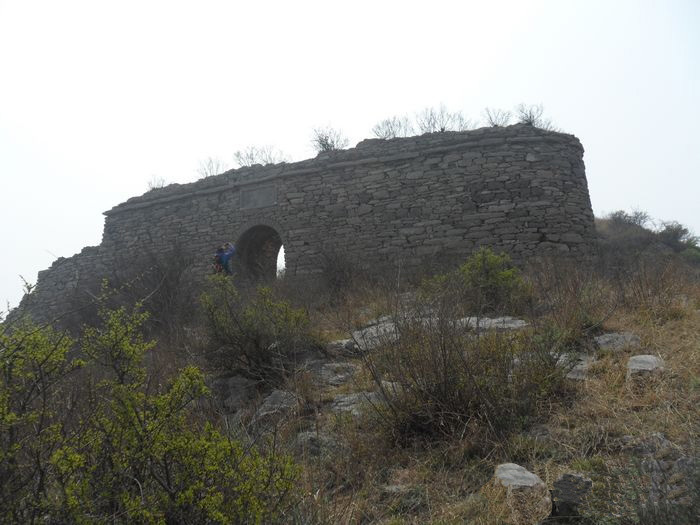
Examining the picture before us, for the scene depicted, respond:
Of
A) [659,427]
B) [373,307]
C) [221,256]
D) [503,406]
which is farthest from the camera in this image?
[221,256]

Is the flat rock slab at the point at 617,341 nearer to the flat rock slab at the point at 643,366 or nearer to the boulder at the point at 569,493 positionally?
the flat rock slab at the point at 643,366

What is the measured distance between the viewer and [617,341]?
3.83 metres

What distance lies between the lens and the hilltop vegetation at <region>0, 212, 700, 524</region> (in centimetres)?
176

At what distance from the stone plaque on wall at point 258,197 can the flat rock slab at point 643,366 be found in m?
9.05

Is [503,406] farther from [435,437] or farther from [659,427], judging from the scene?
[659,427]

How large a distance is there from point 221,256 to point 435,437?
823cm

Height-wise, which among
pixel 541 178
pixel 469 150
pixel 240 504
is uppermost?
pixel 469 150

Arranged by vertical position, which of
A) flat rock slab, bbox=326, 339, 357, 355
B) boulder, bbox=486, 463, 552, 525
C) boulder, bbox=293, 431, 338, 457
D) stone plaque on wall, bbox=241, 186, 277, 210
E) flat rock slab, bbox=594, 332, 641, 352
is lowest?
boulder, bbox=486, 463, 552, 525

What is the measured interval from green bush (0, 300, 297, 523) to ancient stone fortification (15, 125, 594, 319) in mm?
6774

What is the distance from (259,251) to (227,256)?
1.88 meters

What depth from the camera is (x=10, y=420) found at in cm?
163

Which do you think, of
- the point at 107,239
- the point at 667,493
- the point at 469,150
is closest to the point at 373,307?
the point at 667,493

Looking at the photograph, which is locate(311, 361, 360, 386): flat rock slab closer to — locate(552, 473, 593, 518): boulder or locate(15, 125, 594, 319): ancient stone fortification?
locate(552, 473, 593, 518): boulder

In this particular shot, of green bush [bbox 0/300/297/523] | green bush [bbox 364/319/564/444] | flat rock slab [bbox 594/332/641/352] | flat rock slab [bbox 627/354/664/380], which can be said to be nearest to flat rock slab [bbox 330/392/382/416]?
green bush [bbox 364/319/564/444]
